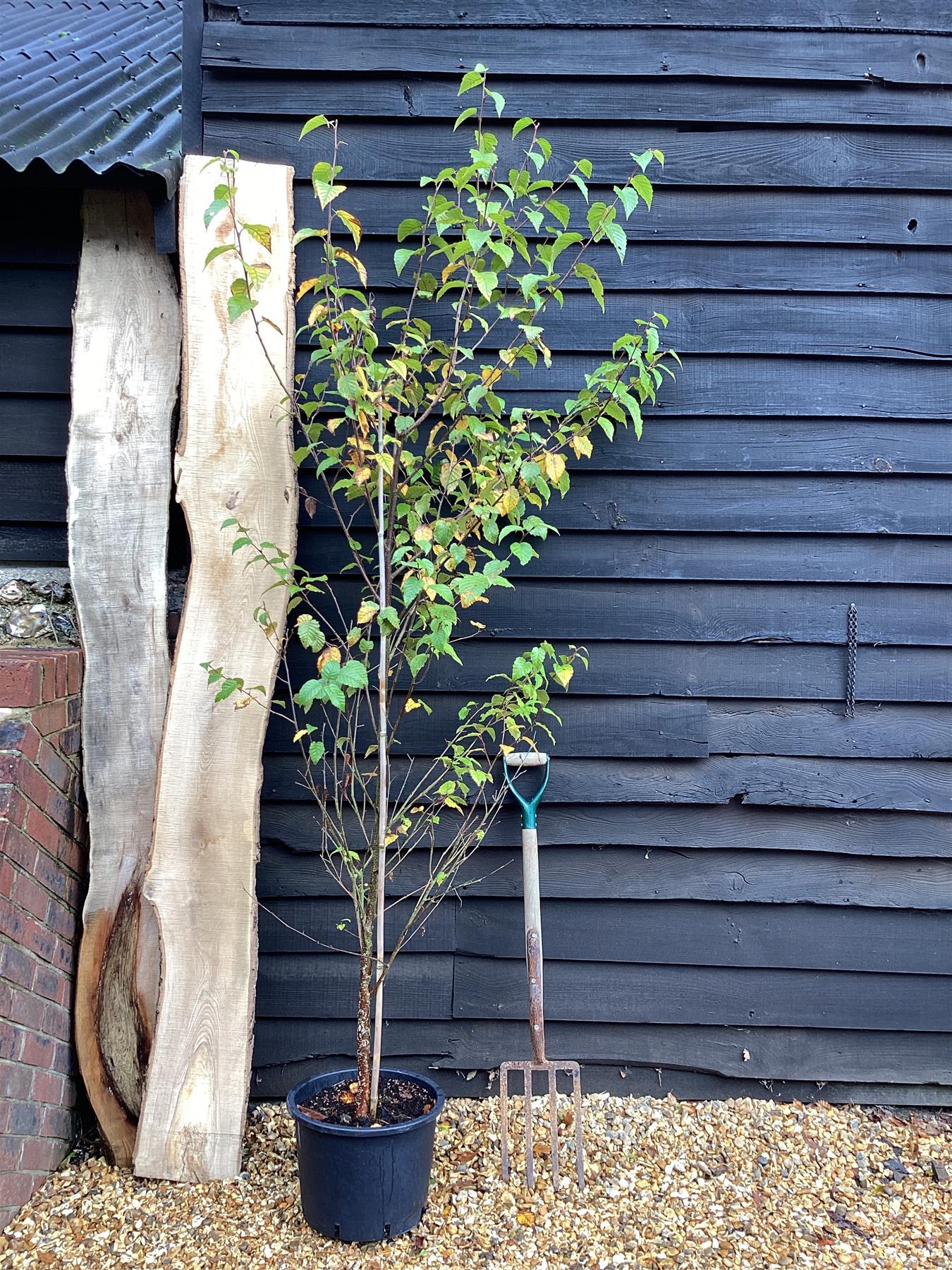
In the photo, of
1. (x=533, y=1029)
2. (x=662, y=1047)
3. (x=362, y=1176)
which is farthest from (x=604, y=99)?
(x=362, y=1176)

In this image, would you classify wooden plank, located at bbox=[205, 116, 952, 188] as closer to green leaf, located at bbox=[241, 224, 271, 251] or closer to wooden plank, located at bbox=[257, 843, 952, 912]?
green leaf, located at bbox=[241, 224, 271, 251]

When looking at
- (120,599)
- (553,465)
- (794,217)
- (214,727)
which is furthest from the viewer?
(794,217)

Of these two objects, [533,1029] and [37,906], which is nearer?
[37,906]

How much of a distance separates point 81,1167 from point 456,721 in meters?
1.44

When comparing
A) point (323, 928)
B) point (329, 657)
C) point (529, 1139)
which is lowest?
point (529, 1139)

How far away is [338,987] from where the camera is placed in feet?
7.85

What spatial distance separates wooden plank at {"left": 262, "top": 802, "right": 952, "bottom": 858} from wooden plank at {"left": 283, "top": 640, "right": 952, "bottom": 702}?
1.06 feet

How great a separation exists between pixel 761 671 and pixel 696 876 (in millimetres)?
598

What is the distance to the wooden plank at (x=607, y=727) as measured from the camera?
2.38 meters

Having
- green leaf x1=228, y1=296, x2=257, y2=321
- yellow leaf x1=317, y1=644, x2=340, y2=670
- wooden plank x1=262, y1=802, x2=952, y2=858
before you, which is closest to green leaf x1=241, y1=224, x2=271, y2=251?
A: green leaf x1=228, y1=296, x2=257, y2=321

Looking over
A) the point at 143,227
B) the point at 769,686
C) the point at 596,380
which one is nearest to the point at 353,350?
the point at 596,380

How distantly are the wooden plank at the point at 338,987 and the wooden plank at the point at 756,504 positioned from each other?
1.25m

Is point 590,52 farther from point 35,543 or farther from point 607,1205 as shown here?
point 607,1205

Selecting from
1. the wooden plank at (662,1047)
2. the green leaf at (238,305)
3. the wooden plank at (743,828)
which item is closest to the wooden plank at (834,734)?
the wooden plank at (743,828)
